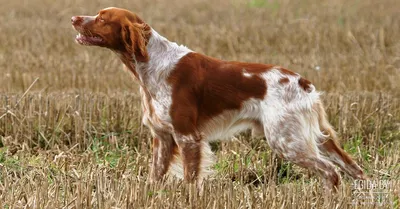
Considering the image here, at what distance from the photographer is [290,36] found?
11.4m

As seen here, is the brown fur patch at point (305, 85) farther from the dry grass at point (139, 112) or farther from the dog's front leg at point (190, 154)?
the dog's front leg at point (190, 154)

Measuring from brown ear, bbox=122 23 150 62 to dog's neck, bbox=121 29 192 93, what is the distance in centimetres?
6

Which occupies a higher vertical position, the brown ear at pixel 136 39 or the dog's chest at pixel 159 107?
the brown ear at pixel 136 39

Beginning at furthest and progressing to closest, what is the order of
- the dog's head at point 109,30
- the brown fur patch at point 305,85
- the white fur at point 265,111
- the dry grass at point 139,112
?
the brown fur patch at point 305,85, the white fur at point 265,111, the dog's head at point 109,30, the dry grass at point 139,112

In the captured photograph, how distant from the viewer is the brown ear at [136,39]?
490cm

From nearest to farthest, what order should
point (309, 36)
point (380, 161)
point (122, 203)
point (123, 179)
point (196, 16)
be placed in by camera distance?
1. point (122, 203)
2. point (123, 179)
3. point (380, 161)
4. point (309, 36)
5. point (196, 16)

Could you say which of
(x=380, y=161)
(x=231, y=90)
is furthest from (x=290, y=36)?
(x=231, y=90)

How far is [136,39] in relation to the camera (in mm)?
4930

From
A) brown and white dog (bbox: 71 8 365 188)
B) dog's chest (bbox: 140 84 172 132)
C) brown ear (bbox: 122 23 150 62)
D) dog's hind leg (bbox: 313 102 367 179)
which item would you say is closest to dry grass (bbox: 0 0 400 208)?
dog's hind leg (bbox: 313 102 367 179)

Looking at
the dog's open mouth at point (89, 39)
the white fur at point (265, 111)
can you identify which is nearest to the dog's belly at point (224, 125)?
the white fur at point (265, 111)

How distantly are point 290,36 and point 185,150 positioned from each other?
664 centimetres

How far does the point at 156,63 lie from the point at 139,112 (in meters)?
1.87

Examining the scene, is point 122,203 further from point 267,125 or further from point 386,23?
point 386,23

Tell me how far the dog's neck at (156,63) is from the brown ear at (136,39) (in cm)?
6
